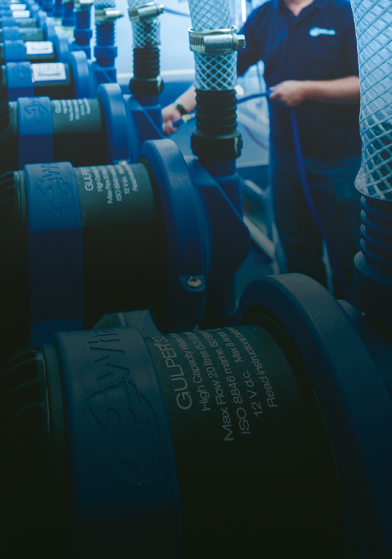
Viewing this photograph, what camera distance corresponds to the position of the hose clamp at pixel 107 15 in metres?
1.88

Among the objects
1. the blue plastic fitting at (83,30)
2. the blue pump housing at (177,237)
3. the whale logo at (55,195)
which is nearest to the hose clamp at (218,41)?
Result: the blue pump housing at (177,237)

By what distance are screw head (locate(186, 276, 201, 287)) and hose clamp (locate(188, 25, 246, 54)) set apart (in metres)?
0.40

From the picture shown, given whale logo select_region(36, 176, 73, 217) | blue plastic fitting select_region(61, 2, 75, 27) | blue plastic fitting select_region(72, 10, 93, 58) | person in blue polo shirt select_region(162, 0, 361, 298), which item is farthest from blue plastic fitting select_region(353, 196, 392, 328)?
blue plastic fitting select_region(61, 2, 75, 27)

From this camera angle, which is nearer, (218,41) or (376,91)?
(376,91)

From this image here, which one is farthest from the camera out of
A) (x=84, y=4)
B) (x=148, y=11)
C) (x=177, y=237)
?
(x=84, y=4)

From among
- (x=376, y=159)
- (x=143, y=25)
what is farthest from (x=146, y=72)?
(x=376, y=159)

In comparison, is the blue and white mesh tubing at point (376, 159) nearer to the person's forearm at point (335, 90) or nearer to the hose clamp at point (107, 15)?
the person's forearm at point (335, 90)

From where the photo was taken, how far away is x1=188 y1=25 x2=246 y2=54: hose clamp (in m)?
0.87

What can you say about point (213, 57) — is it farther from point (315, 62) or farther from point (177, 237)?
point (315, 62)

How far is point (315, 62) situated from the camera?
1511mm

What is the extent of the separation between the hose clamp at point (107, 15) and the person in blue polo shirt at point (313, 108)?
0.51m

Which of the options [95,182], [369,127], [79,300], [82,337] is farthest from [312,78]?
[82,337]

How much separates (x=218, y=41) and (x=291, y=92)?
63 centimetres

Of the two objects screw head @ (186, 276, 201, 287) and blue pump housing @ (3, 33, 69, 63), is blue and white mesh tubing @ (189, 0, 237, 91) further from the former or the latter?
blue pump housing @ (3, 33, 69, 63)
